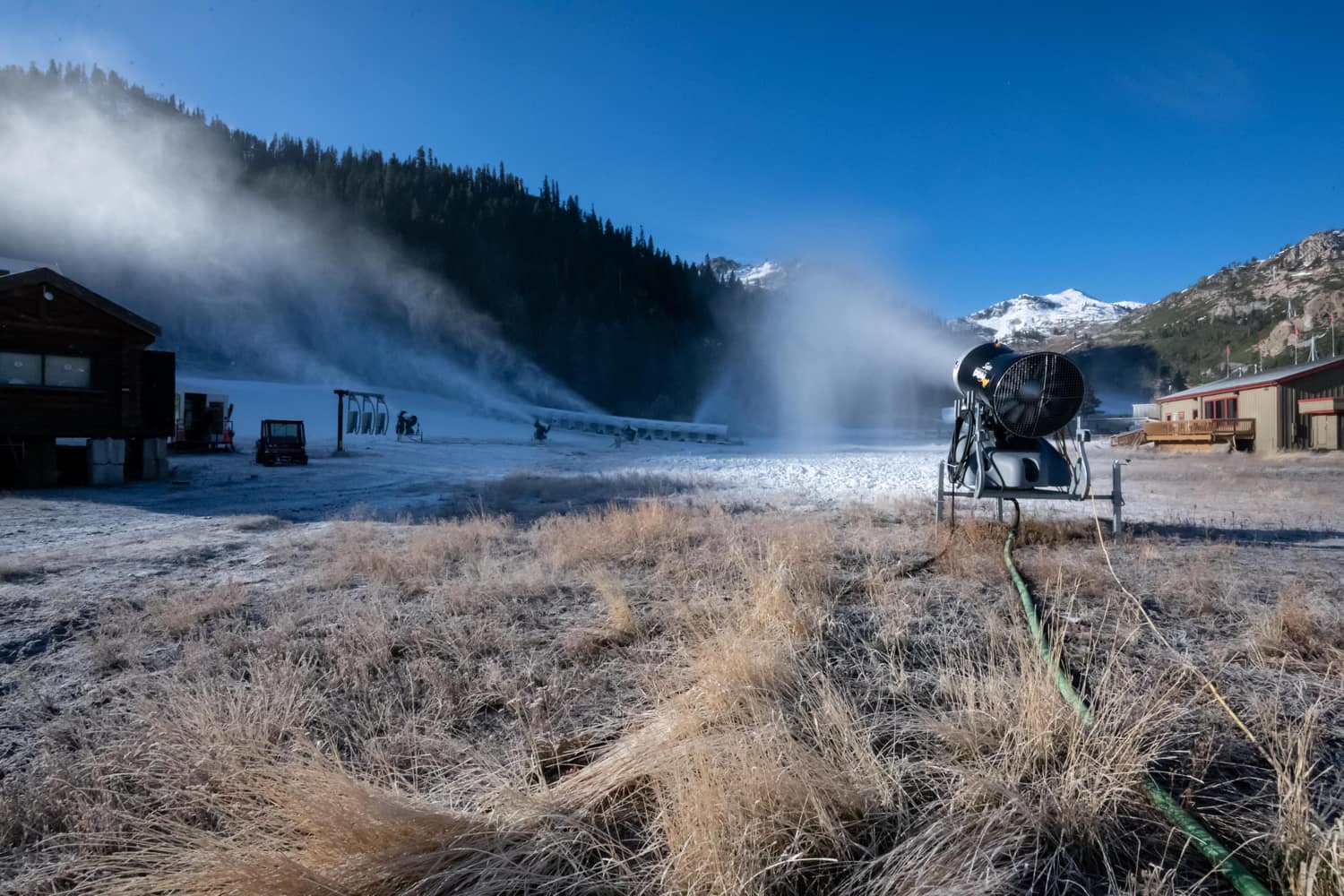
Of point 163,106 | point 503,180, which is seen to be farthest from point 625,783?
point 163,106

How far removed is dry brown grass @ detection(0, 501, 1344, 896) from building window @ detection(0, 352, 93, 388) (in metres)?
14.8

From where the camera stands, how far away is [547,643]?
3.77 m

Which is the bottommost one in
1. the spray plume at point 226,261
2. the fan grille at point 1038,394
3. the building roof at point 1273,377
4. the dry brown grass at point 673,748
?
the dry brown grass at point 673,748

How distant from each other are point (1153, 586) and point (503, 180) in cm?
9454

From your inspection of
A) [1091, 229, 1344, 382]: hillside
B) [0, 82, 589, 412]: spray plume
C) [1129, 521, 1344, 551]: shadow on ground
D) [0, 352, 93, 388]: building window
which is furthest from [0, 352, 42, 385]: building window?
[1091, 229, 1344, 382]: hillside

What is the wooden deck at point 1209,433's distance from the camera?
25234 millimetres

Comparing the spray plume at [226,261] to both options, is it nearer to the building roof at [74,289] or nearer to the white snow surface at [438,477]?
the white snow surface at [438,477]

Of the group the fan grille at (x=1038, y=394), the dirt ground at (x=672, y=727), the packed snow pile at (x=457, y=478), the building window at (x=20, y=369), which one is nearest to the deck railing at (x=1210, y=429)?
the packed snow pile at (x=457, y=478)

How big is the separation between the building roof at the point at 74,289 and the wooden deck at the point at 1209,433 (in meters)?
36.2

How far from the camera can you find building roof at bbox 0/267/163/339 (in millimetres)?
13820

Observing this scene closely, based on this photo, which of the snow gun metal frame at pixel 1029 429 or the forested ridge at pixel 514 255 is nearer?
the snow gun metal frame at pixel 1029 429

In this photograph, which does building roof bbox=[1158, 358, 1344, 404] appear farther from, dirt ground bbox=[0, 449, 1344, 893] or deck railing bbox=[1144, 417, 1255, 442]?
dirt ground bbox=[0, 449, 1344, 893]

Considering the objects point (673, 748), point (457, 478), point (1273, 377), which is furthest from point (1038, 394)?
point (1273, 377)

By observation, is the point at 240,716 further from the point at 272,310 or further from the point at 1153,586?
the point at 272,310
